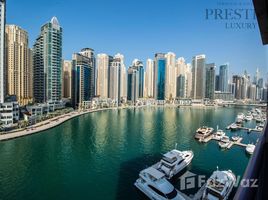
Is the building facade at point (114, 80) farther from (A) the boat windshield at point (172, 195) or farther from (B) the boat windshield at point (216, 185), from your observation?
(A) the boat windshield at point (172, 195)

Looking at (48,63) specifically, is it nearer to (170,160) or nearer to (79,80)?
(79,80)

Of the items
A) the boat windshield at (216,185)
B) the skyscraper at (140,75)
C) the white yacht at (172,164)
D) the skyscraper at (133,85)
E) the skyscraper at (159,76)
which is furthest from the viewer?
the skyscraper at (140,75)

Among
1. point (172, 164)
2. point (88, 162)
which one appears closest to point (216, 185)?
point (172, 164)

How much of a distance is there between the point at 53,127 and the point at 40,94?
34.4 feet

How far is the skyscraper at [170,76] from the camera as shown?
50.7 meters

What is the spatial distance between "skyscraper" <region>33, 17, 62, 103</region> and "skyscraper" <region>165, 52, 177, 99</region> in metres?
32.0

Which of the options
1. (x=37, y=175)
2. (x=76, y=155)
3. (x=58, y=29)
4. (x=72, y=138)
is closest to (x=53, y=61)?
(x=58, y=29)

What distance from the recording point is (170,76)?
166 feet

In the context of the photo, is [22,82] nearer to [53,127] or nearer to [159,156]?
[53,127]

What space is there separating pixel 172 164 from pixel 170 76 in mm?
45320

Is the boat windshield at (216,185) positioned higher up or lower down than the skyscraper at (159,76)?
lower down

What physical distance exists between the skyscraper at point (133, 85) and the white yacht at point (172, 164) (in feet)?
131

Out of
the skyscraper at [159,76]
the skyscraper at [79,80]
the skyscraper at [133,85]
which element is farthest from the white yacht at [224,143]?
the skyscraper at [159,76]

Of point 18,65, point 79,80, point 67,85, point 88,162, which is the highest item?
point 18,65
